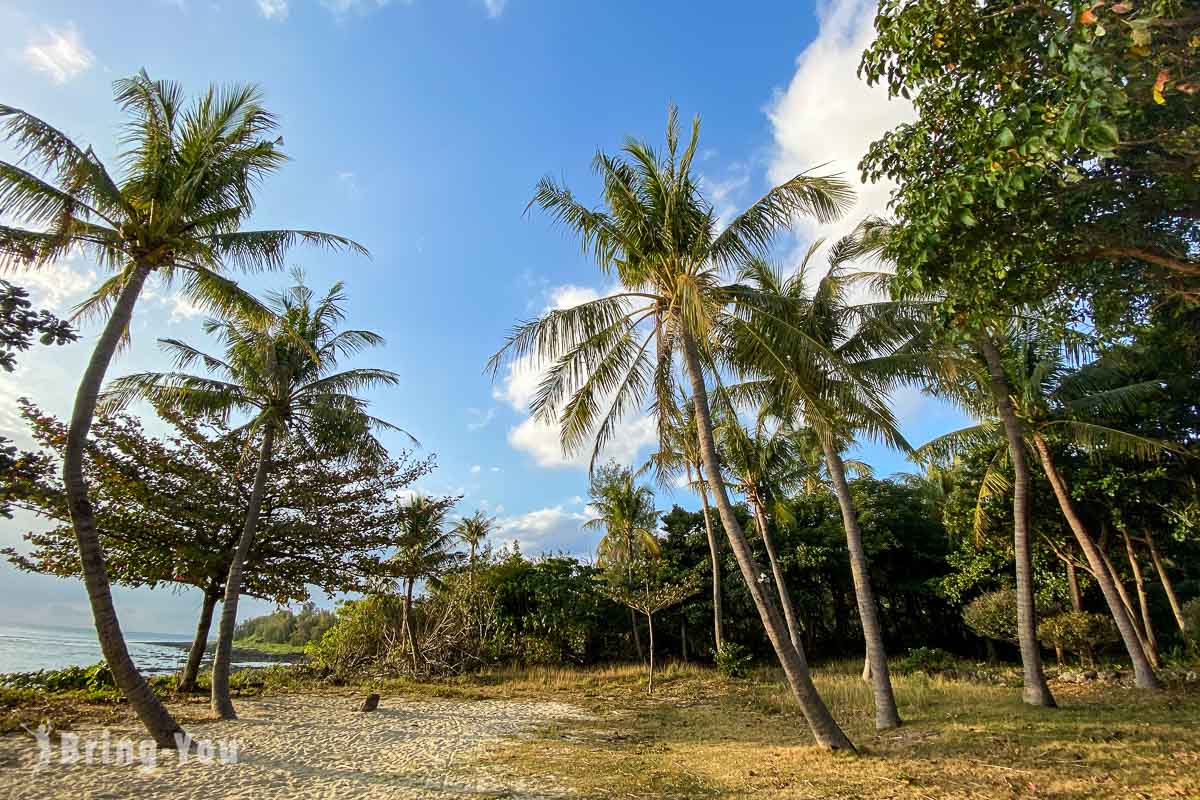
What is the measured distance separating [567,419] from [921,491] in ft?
71.5

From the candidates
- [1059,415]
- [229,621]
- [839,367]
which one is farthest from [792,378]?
[229,621]

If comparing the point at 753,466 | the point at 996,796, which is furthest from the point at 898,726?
the point at 753,466

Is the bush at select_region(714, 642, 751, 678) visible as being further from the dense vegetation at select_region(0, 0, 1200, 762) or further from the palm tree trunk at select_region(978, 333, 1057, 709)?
the palm tree trunk at select_region(978, 333, 1057, 709)

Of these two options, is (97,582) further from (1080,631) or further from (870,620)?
(1080,631)

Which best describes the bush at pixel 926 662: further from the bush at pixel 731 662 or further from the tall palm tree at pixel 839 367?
the tall palm tree at pixel 839 367

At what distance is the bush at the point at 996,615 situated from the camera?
15.7m

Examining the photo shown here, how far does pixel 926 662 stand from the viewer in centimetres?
1727

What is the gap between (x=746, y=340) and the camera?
9227 mm

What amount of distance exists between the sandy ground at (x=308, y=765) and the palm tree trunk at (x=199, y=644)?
3061 mm

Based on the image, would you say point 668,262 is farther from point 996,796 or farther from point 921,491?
point 921,491

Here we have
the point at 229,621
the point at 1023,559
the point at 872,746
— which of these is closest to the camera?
the point at 872,746

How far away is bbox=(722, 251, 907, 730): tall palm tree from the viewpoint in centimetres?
870

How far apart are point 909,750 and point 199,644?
50.3ft

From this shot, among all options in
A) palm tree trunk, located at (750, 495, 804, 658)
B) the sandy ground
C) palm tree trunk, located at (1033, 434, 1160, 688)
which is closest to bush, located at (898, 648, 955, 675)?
palm tree trunk, located at (750, 495, 804, 658)
